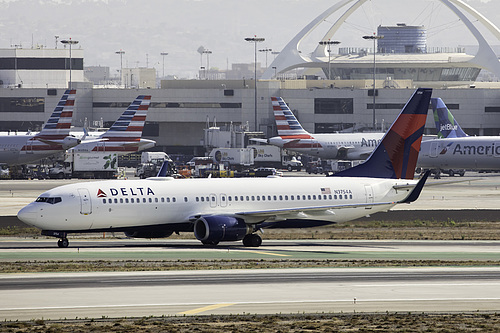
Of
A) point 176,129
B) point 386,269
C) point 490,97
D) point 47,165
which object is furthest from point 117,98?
point 386,269

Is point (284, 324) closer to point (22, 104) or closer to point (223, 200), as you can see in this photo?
point (223, 200)

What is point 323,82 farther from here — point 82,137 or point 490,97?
point 82,137

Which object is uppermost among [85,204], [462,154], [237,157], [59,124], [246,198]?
[59,124]

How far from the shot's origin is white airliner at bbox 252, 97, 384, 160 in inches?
5217

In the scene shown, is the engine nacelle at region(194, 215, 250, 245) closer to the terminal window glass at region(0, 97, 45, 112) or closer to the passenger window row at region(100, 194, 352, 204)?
the passenger window row at region(100, 194, 352, 204)

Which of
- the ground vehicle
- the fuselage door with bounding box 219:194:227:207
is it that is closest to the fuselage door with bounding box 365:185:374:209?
the fuselage door with bounding box 219:194:227:207

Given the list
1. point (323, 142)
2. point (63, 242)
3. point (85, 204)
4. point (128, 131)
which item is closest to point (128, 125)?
point (128, 131)

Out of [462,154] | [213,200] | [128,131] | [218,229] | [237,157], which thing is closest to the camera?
[218,229]

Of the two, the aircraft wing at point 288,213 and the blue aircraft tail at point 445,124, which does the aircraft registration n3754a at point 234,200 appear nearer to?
the aircraft wing at point 288,213

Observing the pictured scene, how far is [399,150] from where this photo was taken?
56.2 m

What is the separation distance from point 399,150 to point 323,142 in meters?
77.0

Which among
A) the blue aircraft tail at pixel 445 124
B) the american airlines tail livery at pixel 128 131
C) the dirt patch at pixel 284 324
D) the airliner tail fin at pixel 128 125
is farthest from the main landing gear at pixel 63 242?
the blue aircraft tail at pixel 445 124

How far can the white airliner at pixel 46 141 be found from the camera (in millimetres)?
117188

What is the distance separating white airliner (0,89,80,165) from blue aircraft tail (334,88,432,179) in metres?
67.2
